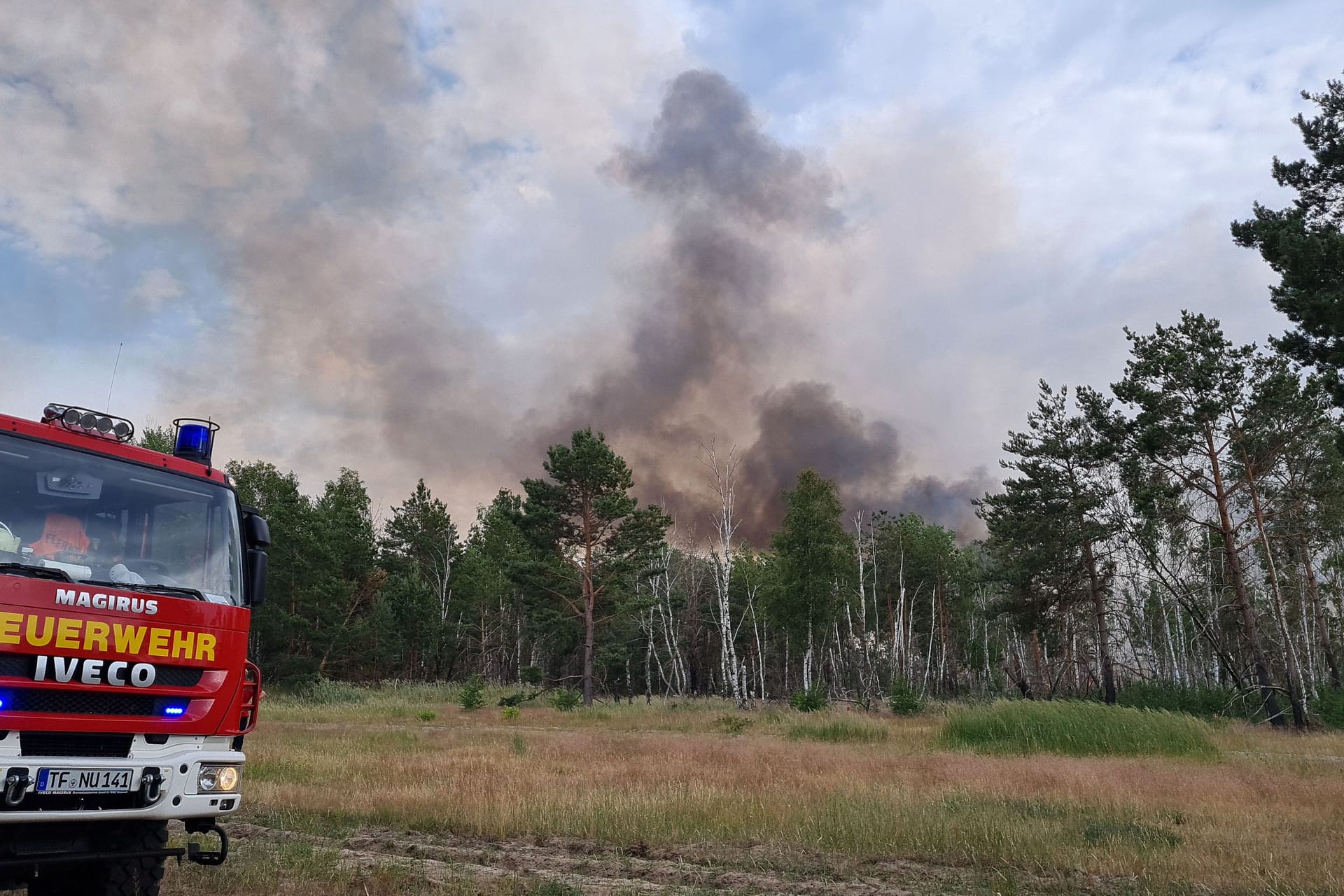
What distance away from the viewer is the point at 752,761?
642 inches

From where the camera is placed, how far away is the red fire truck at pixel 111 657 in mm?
5102

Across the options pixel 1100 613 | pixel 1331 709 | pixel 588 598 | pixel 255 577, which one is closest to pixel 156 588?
pixel 255 577

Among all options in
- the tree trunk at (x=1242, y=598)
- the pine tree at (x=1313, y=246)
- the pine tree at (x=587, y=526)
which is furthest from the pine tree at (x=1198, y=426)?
the pine tree at (x=587, y=526)

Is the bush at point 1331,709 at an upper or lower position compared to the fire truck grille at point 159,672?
lower

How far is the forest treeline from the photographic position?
94.3ft

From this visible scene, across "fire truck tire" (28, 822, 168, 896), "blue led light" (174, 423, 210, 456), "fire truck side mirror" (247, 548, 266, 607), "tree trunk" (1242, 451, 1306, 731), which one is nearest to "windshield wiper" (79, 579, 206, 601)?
"fire truck side mirror" (247, 548, 266, 607)

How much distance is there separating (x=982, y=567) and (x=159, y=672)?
6649 centimetres

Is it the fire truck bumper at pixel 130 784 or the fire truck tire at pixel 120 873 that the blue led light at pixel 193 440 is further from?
the fire truck tire at pixel 120 873

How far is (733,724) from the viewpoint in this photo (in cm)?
2653

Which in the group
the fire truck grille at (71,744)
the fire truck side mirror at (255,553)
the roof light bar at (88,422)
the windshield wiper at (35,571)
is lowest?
the fire truck grille at (71,744)

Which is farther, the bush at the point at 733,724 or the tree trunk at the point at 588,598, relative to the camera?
the tree trunk at the point at 588,598

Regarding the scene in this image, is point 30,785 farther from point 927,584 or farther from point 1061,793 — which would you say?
point 927,584

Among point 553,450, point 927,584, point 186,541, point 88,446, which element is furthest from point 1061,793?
point 927,584

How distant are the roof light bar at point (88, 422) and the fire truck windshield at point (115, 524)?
205mm
